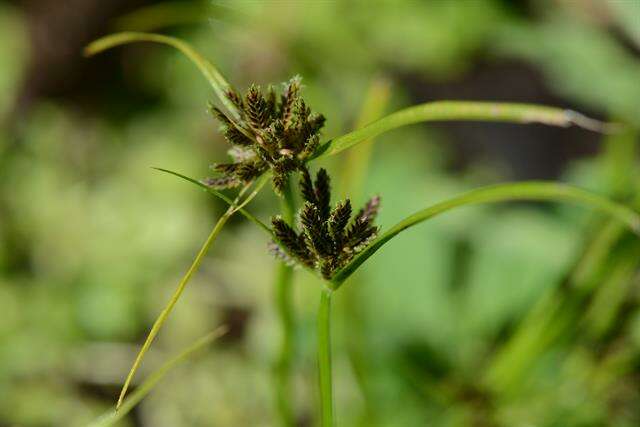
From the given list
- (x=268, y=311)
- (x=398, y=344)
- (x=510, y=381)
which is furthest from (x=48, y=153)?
(x=510, y=381)

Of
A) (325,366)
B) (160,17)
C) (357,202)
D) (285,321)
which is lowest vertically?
(325,366)

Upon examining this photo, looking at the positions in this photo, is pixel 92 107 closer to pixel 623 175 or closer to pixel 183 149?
pixel 183 149

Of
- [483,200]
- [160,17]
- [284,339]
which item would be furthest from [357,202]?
[160,17]

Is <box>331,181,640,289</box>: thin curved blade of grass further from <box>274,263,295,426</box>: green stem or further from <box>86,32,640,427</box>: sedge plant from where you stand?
<box>274,263,295,426</box>: green stem

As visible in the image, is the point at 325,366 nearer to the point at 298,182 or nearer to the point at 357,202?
the point at 298,182

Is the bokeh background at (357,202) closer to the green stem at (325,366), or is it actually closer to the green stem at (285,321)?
the green stem at (285,321)

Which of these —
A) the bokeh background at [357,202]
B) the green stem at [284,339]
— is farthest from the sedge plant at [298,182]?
the bokeh background at [357,202]
